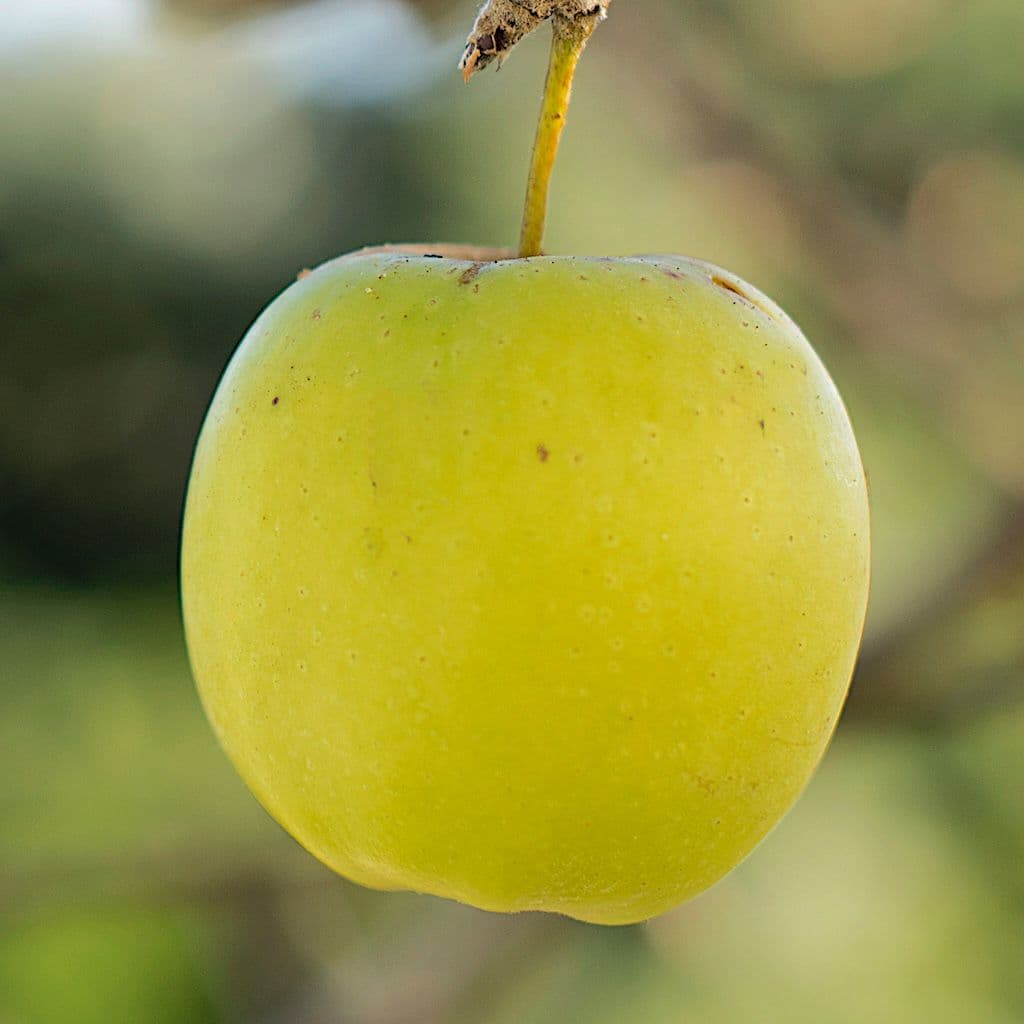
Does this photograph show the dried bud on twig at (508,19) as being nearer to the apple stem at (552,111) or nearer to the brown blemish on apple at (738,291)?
the apple stem at (552,111)

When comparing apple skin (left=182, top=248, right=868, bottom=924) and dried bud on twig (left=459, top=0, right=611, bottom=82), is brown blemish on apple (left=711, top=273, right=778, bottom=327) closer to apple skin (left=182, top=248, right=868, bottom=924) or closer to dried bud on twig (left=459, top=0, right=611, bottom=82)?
apple skin (left=182, top=248, right=868, bottom=924)

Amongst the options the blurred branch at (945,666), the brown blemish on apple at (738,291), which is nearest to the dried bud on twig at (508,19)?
the brown blemish on apple at (738,291)

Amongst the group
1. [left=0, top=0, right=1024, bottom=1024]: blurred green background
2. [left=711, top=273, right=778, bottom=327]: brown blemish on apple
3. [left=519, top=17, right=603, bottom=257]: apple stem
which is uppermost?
[left=519, top=17, right=603, bottom=257]: apple stem

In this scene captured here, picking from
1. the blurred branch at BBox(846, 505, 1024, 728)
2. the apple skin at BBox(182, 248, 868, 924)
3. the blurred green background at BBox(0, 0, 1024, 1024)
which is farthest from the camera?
the blurred green background at BBox(0, 0, 1024, 1024)

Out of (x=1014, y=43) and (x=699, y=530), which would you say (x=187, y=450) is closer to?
(x=1014, y=43)

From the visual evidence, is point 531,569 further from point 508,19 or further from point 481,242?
point 481,242

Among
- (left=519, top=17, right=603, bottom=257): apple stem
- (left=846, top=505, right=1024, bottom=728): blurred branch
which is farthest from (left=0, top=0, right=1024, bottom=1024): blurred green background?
(left=519, top=17, right=603, bottom=257): apple stem

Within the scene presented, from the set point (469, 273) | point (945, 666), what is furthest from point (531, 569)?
point (945, 666)
